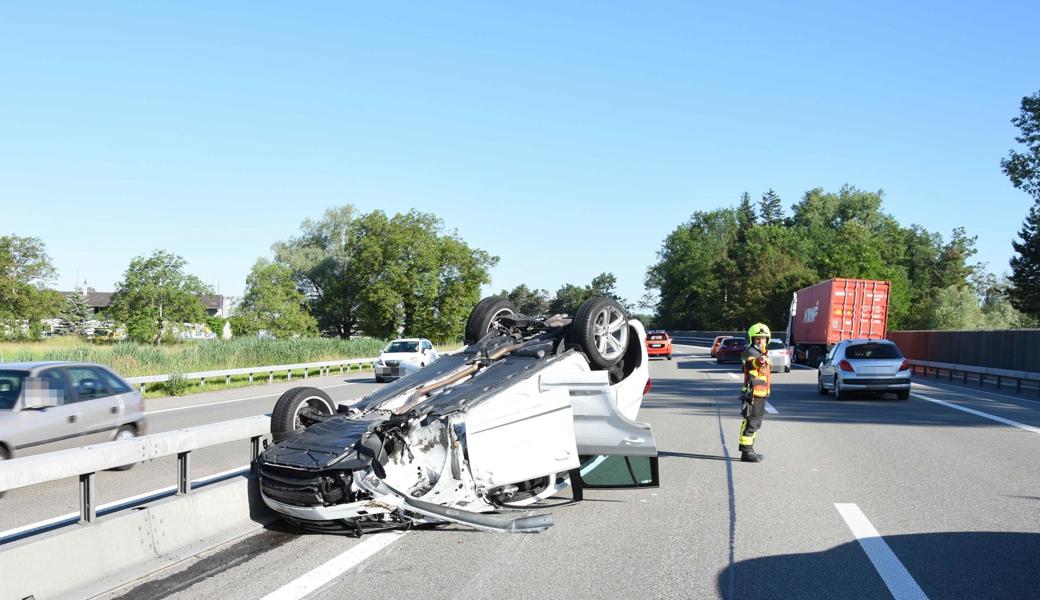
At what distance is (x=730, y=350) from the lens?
43125mm

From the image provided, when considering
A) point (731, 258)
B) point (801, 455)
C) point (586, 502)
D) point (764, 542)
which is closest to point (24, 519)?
point (586, 502)

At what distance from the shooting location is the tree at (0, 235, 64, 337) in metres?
56.0

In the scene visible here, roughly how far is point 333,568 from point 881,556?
3772mm

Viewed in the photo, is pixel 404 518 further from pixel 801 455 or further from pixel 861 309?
pixel 861 309

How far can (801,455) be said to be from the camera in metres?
11.7

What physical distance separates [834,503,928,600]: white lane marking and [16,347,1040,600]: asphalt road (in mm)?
21

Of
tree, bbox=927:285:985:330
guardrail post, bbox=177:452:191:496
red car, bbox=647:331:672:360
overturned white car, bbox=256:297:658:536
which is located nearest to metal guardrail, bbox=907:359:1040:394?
red car, bbox=647:331:672:360

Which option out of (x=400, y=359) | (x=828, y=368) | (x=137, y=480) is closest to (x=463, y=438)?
(x=137, y=480)

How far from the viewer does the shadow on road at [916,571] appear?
5.48m

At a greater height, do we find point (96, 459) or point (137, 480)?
point (96, 459)

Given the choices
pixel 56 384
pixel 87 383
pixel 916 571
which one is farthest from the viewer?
pixel 87 383

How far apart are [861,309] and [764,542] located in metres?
35.9

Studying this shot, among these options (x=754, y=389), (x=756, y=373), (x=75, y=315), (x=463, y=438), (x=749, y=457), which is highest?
(x=756, y=373)

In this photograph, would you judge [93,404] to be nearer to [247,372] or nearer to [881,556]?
[881,556]
